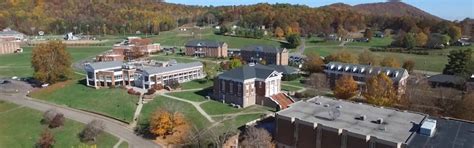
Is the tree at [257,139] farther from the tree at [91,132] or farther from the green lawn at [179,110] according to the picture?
the tree at [91,132]

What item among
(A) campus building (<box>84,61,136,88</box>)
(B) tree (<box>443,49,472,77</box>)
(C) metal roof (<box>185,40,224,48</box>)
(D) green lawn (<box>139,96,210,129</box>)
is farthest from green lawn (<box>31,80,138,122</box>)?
(B) tree (<box>443,49,472,77</box>)

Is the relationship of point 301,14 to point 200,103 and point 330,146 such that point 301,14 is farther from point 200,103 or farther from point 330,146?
point 330,146

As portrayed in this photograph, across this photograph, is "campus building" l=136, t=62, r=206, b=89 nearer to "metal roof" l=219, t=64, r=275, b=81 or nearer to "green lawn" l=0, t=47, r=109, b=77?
"metal roof" l=219, t=64, r=275, b=81

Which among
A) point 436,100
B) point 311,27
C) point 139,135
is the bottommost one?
point 139,135

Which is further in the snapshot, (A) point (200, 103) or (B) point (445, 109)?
(A) point (200, 103)

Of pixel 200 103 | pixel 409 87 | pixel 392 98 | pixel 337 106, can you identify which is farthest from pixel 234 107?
pixel 409 87

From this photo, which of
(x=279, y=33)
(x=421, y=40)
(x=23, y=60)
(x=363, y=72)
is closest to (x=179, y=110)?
(x=363, y=72)
